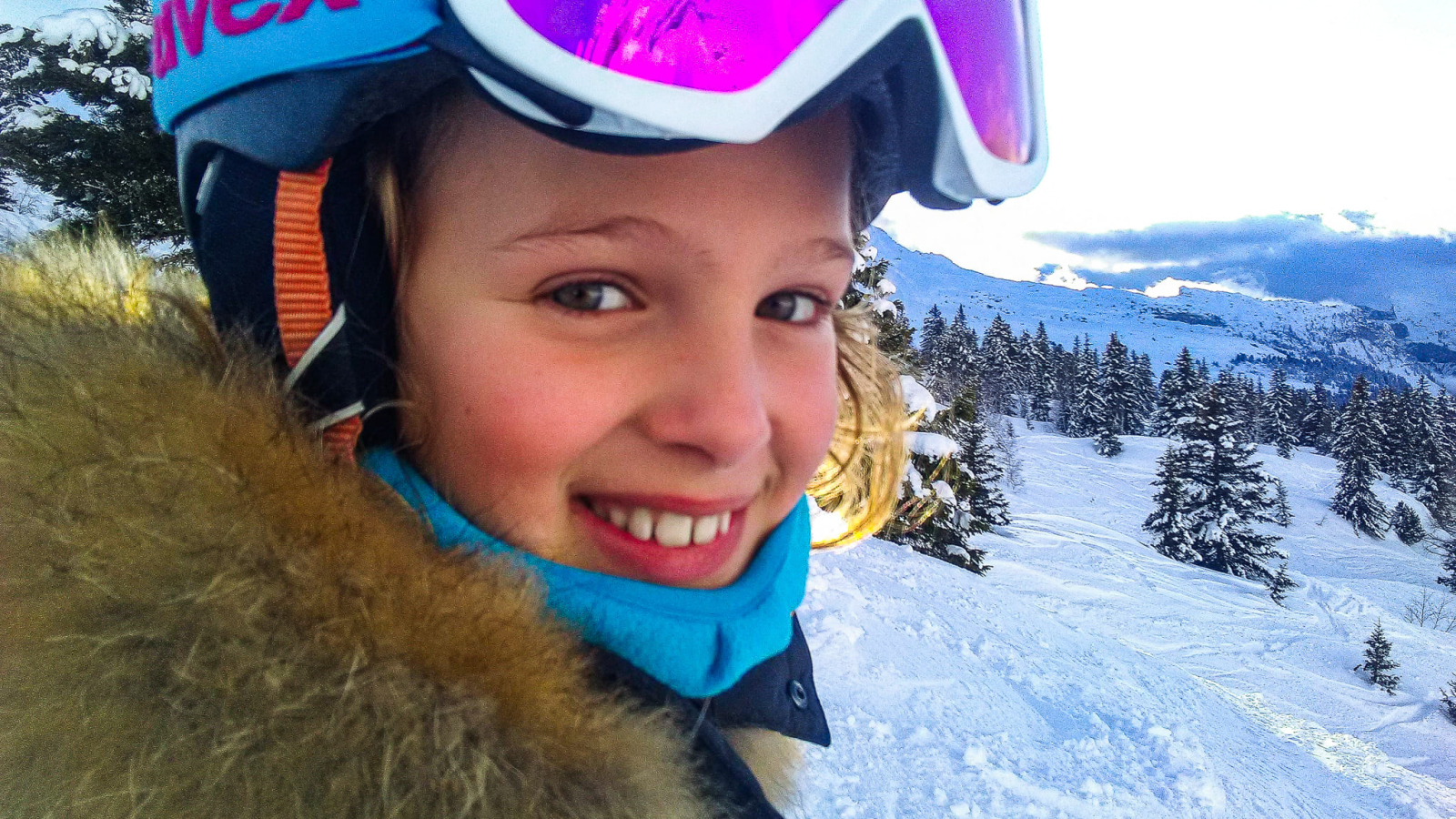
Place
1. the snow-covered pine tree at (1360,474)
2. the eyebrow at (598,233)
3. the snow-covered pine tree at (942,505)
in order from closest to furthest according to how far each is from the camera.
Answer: the eyebrow at (598,233) < the snow-covered pine tree at (942,505) < the snow-covered pine tree at (1360,474)

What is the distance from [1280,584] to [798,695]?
3773 centimetres

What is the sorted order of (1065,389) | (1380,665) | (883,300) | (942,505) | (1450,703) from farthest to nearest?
(1065,389)
(1380,665)
(1450,703)
(942,505)
(883,300)

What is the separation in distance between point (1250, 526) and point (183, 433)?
138 feet

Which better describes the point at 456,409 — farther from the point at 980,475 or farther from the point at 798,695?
the point at 980,475

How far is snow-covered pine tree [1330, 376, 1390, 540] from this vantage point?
45.8 metres

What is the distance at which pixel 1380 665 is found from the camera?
19.9m

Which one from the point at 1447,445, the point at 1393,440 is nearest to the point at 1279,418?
the point at 1393,440

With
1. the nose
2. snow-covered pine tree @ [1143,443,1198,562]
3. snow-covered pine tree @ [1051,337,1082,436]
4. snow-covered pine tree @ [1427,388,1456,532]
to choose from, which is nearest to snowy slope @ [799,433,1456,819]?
the nose

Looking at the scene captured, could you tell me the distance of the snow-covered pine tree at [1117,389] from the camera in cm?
5731

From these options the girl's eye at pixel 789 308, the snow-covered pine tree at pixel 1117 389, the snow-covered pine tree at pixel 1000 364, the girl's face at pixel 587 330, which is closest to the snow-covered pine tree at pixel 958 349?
the snow-covered pine tree at pixel 1000 364

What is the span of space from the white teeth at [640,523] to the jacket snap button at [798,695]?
2.02 feet

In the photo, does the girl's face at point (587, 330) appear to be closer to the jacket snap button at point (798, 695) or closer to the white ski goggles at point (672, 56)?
the white ski goggles at point (672, 56)

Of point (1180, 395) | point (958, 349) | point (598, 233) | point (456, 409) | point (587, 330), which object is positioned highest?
point (598, 233)

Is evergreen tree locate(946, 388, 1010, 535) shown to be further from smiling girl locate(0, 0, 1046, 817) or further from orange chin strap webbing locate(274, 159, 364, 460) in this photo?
orange chin strap webbing locate(274, 159, 364, 460)
